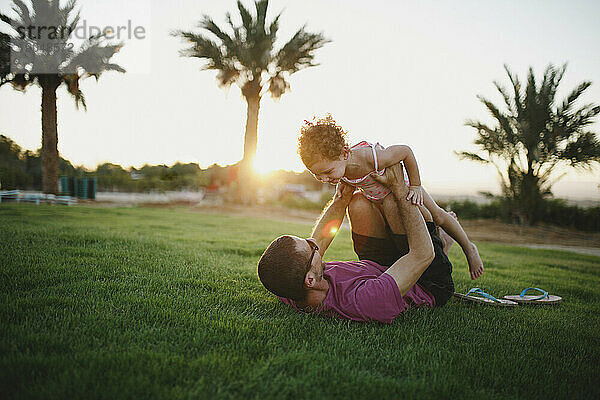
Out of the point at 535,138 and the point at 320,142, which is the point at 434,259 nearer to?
the point at 320,142

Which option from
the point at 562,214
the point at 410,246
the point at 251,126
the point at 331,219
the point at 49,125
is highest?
the point at 251,126

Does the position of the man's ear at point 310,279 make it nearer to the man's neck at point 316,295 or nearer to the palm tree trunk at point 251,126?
the man's neck at point 316,295

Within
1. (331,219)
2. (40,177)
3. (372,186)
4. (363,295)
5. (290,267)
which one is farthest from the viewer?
(40,177)

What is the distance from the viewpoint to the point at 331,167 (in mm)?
2648

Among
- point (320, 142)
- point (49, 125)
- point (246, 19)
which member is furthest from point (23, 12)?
point (320, 142)

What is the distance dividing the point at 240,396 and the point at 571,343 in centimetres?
213

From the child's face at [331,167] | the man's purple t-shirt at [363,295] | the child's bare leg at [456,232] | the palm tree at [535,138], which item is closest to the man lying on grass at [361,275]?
the man's purple t-shirt at [363,295]

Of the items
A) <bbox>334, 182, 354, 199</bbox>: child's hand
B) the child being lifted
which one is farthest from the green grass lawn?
<bbox>334, 182, 354, 199</bbox>: child's hand

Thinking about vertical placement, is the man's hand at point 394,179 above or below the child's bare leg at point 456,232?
above

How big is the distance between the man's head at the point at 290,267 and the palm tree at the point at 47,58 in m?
15.8

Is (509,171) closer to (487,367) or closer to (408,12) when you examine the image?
(408,12)

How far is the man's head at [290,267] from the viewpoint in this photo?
2.09m

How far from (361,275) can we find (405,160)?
109cm

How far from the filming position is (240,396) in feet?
4.64
